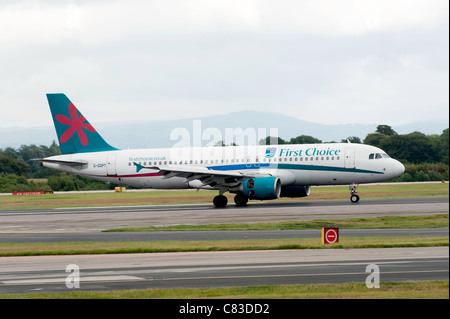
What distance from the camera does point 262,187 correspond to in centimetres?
4778

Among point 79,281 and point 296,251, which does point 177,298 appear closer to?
point 79,281

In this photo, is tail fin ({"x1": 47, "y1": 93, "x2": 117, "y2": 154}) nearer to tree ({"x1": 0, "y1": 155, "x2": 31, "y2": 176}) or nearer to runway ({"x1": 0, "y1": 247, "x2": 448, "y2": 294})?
runway ({"x1": 0, "y1": 247, "x2": 448, "y2": 294})

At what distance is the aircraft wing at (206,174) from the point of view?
49.3 meters

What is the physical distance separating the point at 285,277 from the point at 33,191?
264 ft

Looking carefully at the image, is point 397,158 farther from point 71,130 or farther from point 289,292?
point 289,292

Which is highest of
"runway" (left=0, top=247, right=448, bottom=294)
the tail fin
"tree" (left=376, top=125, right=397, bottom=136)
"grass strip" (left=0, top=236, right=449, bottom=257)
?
"tree" (left=376, top=125, right=397, bottom=136)

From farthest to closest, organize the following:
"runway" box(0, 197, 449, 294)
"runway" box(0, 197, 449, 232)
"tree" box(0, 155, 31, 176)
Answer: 1. "tree" box(0, 155, 31, 176)
2. "runway" box(0, 197, 449, 232)
3. "runway" box(0, 197, 449, 294)

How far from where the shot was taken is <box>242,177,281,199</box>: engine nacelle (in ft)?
156

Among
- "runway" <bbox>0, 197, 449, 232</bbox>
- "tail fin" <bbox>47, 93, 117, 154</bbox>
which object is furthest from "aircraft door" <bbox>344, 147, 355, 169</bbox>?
"tail fin" <bbox>47, 93, 117, 154</bbox>

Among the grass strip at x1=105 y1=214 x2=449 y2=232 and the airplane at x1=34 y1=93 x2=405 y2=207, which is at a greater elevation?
the airplane at x1=34 y1=93 x2=405 y2=207

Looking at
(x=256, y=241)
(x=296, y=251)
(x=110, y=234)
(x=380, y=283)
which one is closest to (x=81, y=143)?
(x=110, y=234)

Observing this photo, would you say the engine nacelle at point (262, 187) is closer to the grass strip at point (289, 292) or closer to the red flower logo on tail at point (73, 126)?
the red flower logo on tail at point (73, 126)

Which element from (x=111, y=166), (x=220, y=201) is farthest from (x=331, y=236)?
(x=111, y=166)

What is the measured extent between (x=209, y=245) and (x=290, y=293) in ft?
36.3
